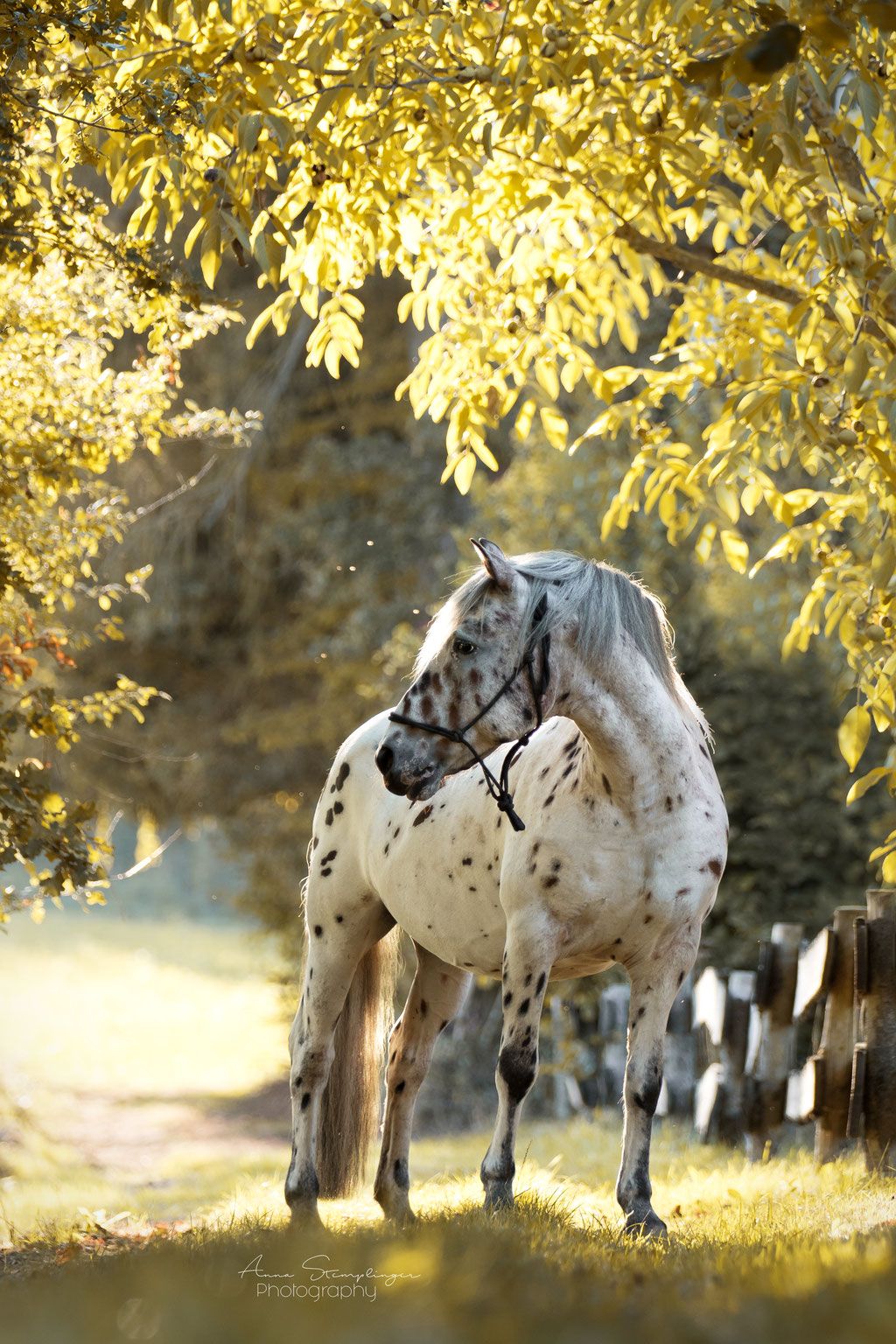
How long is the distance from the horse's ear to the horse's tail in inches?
83.9

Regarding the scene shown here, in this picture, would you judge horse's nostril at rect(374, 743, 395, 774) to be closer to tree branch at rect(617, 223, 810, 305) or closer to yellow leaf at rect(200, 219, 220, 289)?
yellow leaf at rect(200, 219, 220, 289)

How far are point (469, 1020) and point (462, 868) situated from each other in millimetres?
8642

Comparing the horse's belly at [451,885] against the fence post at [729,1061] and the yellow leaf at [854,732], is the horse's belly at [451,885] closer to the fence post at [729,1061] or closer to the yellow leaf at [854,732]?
the yellow leaf at [854,732]

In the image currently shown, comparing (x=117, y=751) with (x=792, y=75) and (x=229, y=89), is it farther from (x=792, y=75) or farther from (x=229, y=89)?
(x=792, y=75)

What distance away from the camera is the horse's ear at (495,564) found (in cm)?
411

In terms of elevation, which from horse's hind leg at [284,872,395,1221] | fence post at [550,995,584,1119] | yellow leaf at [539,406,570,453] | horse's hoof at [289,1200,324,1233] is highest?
yellow leaf at [539,406,570,453]

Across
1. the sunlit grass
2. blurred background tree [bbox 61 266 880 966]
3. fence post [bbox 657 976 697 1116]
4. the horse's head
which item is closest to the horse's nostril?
the horse's head

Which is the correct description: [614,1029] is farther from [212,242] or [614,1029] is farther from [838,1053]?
[212,242]

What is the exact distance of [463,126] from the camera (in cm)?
465

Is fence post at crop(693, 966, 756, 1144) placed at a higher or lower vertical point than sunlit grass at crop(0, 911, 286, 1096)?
higher

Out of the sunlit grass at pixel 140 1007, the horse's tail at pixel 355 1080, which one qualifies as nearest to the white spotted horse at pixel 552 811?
the horse's tail at pixel 355 1080

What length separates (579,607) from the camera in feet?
14.0

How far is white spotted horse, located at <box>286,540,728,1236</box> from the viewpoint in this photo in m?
4.15

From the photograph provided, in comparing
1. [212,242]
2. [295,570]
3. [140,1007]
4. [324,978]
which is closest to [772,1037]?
[324,978]
